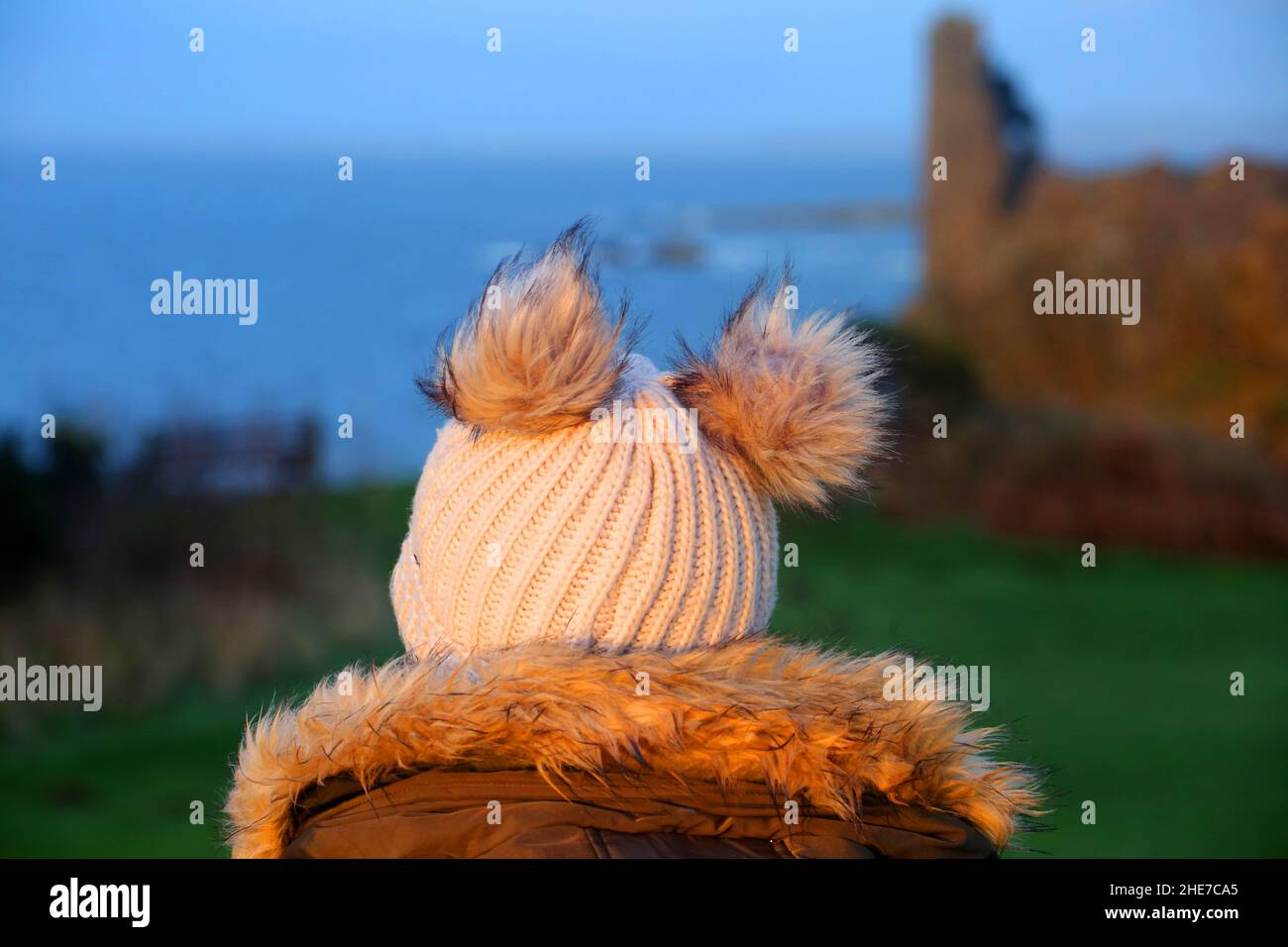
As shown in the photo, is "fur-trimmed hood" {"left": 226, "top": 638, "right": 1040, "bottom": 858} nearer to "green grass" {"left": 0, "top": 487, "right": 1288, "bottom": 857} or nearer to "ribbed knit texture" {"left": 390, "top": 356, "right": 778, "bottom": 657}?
"ribbed knit texture" {"left": 390, "top": 356, "right": 778, "bottom": 657}

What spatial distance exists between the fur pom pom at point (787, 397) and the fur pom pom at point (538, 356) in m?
0.12

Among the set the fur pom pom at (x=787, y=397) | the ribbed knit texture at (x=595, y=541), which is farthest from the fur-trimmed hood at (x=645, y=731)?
the fur pom pom at (x=787, y=397)

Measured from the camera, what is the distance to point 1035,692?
20.1 feet

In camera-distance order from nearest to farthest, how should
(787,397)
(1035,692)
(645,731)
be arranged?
(645,731)
(787,397)
(1035,692)

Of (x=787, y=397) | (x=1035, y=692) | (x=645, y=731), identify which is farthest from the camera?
(x=1035, y=692)

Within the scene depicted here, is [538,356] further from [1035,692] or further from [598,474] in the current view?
[1035,692]

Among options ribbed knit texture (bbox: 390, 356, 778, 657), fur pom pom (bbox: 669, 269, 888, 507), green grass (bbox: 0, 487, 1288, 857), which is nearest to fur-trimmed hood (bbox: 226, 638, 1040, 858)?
ribbed knit texture (bbox: 390, 356, 778, 657)

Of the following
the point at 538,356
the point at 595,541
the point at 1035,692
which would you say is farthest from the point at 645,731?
the point at 1035,692

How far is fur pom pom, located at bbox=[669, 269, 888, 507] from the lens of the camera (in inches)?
58.7

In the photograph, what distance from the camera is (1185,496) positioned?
8109mm

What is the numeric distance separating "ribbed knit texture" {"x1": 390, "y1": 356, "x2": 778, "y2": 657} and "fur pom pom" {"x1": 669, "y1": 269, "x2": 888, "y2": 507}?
50 millimetres

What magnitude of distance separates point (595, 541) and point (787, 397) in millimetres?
284

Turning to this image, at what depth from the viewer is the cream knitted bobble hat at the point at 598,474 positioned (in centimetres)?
140
